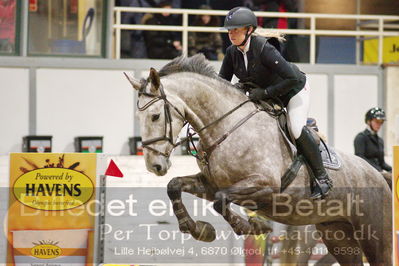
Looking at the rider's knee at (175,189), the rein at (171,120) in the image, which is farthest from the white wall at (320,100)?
the rider's knee at (175,189)

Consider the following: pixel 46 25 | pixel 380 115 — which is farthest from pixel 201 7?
pixel 380 115

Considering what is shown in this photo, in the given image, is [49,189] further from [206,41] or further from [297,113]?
[206,41]

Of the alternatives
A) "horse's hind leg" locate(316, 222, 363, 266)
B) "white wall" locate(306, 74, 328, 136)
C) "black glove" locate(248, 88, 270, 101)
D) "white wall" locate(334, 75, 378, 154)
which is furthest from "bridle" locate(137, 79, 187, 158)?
"white wall" locate(334, 75, 378, 154)

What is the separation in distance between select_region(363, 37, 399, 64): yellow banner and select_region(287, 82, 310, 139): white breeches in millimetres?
5864

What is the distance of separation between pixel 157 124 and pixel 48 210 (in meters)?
1.02

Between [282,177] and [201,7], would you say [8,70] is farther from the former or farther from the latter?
[282,177]

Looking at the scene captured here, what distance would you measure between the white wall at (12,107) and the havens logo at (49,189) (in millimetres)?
4079

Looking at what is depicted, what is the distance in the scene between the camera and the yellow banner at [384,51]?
10.6 meters

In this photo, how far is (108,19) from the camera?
9688 millimetres

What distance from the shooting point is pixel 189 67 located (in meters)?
4.86

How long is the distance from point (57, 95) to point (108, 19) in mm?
1297

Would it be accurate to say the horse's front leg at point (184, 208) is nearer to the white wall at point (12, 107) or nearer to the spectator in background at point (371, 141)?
the spectator in background at point (371, 141)

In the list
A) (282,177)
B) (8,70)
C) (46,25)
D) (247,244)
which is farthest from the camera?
(46,25)

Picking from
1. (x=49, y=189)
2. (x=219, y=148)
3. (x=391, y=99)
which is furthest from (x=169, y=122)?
(x=391, y=99)
